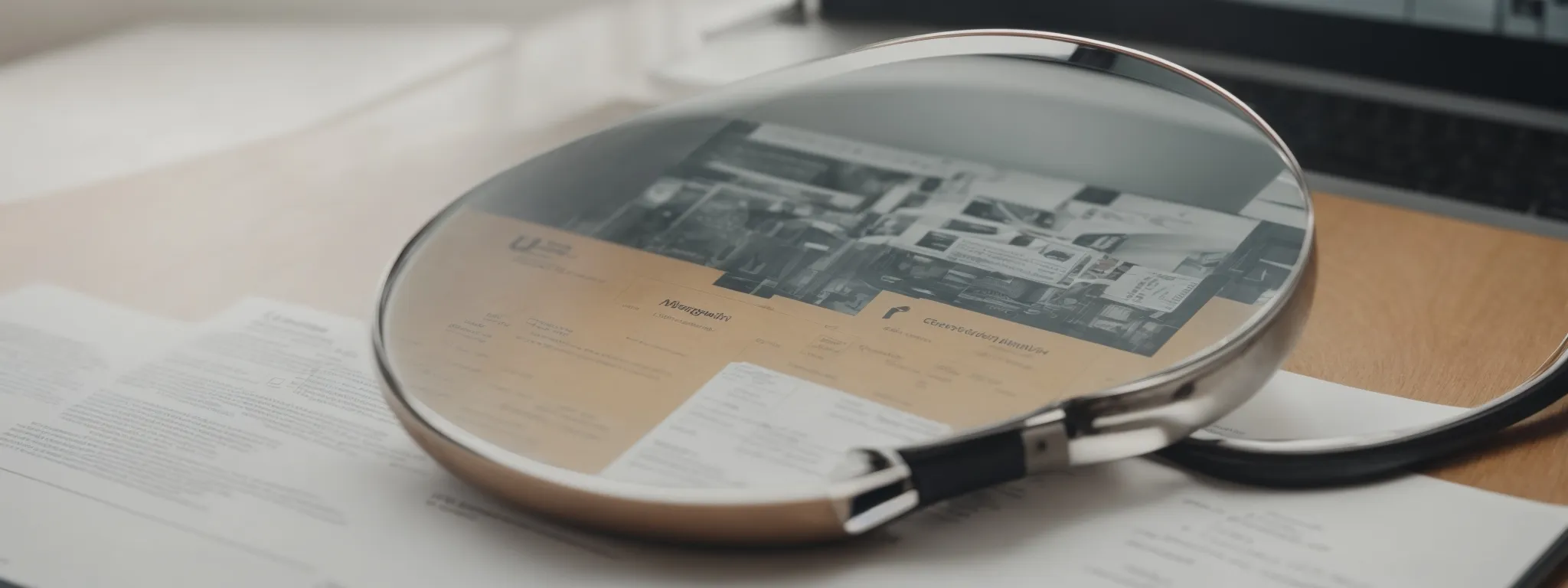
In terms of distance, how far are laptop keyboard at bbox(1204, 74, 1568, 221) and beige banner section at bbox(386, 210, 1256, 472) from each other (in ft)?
1.09

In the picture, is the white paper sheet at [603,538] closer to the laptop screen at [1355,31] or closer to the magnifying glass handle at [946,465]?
the magnifying glass handle at [946,465]

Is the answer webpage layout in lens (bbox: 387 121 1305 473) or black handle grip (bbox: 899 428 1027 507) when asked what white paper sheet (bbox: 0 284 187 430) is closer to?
webpage layout in lens (bbox: 387 121 1305 473)

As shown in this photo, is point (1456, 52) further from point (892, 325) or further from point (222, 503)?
point (222, 503)

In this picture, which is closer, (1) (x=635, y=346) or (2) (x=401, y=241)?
(1) (x=635, y=346)

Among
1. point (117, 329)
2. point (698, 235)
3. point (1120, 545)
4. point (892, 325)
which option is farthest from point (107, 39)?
point (1120, 545)

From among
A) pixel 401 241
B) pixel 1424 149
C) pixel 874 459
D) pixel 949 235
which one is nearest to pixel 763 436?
pixel 874 459

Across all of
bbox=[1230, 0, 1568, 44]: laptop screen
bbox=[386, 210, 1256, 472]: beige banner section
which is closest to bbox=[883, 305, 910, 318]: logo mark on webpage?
bbox=[386, 210, 1256, 472]: beige banner section

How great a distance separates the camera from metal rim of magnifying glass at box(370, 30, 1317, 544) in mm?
428

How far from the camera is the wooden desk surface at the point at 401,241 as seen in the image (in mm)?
546

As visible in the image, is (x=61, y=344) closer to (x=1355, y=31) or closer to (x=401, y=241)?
(x=401, y=241)

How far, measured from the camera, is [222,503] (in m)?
0.49

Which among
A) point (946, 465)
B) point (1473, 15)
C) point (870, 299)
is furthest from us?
point (1473, 15)

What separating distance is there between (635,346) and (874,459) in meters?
0.12

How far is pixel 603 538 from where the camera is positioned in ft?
1.51
